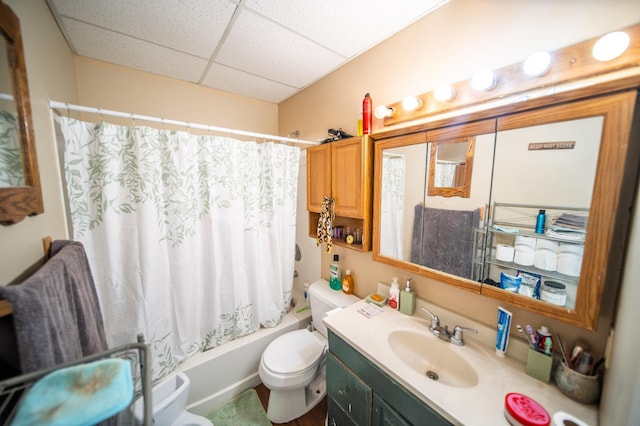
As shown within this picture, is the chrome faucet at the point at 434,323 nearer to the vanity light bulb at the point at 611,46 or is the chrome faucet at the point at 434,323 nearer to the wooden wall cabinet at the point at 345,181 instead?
the wooden wall cabinet at the point at 345,181

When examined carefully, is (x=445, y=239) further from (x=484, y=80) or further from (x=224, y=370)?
(x=224, y=370)

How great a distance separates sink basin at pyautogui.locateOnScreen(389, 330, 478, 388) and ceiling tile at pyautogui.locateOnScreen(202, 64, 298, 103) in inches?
83.3

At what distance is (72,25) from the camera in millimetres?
1236

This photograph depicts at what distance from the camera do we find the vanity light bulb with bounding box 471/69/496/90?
96 centimetres

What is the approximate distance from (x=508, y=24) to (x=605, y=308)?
45.8 inches

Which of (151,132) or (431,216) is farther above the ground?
(151,132)

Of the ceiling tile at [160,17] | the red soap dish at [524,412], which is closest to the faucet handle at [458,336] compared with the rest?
the red soap dish at [524,412]

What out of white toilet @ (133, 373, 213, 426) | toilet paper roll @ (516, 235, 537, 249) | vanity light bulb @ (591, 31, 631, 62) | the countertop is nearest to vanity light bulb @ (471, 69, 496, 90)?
vanity light bulb @ (591, 31, 631, 62)

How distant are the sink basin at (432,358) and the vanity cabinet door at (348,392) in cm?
25

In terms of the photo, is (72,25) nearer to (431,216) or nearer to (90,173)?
(90,173)

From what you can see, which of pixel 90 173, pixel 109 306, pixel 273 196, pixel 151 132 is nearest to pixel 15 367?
pixel 109 306

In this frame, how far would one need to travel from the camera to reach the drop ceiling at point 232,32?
1110mm

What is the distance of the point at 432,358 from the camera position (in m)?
1.11

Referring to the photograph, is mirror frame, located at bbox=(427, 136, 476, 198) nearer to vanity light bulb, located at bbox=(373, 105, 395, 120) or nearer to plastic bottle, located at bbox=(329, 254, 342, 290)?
vanity light bulb, located at bbox=(373, 105, 395, 120)
